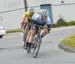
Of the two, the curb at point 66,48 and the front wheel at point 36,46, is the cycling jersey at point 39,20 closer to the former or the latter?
the front wheel at point 36,46

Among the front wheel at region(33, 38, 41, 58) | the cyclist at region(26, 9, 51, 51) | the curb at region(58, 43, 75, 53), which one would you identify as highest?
the cyclist at region(26, 9, 51, 51)

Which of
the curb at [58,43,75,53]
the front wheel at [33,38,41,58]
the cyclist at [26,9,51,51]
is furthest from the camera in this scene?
the curb at [58,43,75,53]

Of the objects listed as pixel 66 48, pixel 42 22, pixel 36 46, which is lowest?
pixel 66 48

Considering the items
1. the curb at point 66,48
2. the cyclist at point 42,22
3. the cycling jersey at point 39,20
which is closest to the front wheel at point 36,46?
the cyclist at point 42,22

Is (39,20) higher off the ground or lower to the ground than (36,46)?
higher

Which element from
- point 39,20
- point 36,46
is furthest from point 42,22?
point 36,46

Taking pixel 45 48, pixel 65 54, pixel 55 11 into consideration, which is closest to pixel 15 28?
pixel 55 11

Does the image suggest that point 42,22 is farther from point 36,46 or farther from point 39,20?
point 36,46

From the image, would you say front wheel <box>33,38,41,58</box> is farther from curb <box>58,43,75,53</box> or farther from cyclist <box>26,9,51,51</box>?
curb <box>58,43,75,53</box>

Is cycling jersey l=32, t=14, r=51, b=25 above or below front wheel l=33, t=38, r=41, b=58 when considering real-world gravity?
above

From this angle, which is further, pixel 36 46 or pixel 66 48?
pixel 66 48

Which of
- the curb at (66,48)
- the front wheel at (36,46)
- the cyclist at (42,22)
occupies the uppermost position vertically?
the cyclist at (42,22)

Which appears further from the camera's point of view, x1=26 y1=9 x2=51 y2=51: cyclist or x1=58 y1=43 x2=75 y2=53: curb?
x1=58 y1=43 x2=75 y2=53: curb

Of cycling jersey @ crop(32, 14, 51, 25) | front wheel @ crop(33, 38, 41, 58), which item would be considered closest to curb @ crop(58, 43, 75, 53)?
front wheel @ crop(33, 38, 41, 58)
